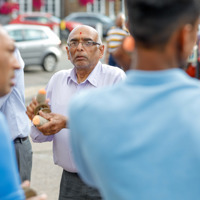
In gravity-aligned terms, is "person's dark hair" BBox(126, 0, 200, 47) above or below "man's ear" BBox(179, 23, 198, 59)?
above

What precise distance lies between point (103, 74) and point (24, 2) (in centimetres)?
4236

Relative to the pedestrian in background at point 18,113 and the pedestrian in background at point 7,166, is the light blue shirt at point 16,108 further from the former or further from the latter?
the pedestrian in background at point 7,166

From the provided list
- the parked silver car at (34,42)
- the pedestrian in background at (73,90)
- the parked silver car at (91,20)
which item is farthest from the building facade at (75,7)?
the pedestrian in background at (73,90)

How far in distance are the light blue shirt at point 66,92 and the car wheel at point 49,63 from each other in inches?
498

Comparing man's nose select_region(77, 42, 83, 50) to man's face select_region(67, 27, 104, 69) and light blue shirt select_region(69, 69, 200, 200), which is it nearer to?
man's face select_region(67, 27, 104, 69)

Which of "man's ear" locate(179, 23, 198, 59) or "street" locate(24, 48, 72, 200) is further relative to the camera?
"street" locate(24, 48, 72, 200)

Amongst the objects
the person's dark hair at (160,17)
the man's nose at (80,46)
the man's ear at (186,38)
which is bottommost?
Result: the man's nose at (80,46)

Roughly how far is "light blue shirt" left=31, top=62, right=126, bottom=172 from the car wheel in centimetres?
1264

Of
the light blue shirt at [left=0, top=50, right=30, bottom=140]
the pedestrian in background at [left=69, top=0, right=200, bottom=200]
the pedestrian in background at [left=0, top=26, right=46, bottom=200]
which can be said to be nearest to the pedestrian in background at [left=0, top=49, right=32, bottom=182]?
the light blue shirt at [left=0, top=50, right=30, bottom=140]

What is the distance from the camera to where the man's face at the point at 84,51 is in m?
3.55

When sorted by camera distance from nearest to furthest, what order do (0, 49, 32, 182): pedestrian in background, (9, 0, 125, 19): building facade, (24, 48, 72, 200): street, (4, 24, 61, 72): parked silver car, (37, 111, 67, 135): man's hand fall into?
(37, 111, 67, 135): man's hand
(0, 49, 32, 182): pedestrian in background
(24, 48, 72, 200): street
(4, 24, 61, 72): parked silver car
(9, 0, 125, 19): building facade

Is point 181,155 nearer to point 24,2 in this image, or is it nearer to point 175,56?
point 175,56

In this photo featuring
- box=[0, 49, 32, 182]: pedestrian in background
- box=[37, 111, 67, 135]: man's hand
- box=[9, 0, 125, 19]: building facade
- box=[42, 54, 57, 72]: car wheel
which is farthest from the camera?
box=[9, 0, 125, 19]: building facade

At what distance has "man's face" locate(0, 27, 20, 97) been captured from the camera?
1.59m
